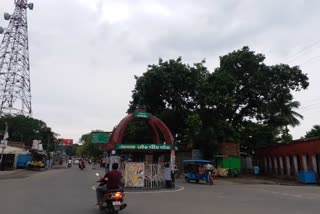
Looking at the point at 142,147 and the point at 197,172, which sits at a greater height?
the point at 142,147

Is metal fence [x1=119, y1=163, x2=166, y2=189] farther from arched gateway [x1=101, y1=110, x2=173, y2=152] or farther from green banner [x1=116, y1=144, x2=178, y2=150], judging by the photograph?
arched gateway [x1=101, y1=110, x2=173, y2=152]

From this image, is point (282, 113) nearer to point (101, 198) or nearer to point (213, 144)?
point (213, 144)

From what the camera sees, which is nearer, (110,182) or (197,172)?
(110,182)

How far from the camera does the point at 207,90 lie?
40.3 m

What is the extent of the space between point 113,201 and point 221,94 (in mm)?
31672

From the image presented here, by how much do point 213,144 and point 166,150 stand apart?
52.1 feet

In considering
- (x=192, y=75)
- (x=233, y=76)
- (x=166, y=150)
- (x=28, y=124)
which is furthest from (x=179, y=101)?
(x=28, y=124)

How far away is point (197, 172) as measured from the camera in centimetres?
2880

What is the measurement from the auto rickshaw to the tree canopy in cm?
837

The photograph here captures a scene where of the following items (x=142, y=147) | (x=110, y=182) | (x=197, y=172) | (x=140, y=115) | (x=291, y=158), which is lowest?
(x=110, y=182)

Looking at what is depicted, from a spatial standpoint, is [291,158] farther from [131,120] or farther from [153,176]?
[153,176]

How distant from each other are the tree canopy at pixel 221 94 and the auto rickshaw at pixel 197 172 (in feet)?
27.5

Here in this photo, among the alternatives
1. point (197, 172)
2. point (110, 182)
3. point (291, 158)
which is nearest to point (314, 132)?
point (291, 158)

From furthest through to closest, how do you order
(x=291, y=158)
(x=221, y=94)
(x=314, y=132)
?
1. (x=314, y=132)
2. (x=221, y=94)
3. (x=291, y=158)
